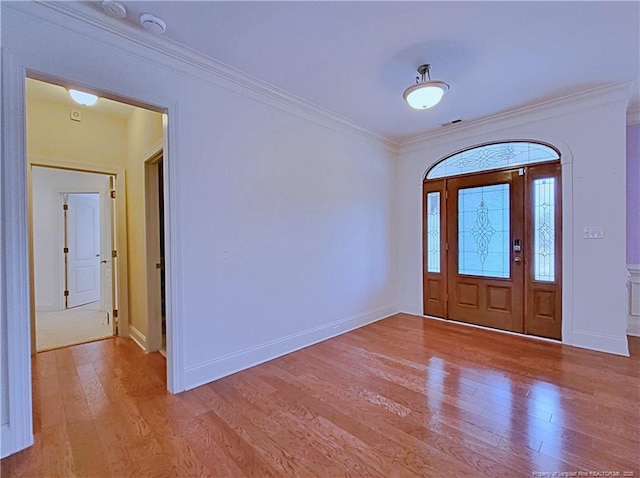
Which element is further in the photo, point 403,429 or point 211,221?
point 211,221

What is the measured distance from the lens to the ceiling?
2.09 meters

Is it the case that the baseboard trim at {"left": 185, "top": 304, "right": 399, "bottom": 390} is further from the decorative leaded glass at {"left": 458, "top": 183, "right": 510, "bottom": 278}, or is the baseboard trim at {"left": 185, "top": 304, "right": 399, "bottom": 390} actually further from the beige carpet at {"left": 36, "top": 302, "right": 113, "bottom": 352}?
the beige carpet at {"left": 36, "top": 302, "right": 113, "bottom": 352}

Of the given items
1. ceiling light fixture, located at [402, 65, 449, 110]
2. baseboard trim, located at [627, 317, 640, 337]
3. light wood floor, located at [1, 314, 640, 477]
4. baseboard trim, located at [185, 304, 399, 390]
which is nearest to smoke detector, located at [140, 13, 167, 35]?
ceiling light fixture, located at [402, 65, 449, 110]

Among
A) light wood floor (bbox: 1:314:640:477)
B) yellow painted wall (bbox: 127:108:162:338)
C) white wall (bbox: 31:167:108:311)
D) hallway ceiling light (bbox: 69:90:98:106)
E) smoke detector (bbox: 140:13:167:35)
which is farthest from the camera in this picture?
white wall (bbox: 31:167:108:311)

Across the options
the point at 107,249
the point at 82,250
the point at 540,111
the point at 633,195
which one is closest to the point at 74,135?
the point at 107,249

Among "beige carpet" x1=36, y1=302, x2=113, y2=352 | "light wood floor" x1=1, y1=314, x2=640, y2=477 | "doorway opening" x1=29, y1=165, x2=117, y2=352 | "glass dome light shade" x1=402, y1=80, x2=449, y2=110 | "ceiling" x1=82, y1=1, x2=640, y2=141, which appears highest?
"ceiling" x1=82, y1=1, x2=640, y2=141

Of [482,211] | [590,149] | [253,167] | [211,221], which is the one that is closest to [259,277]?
[211,221]

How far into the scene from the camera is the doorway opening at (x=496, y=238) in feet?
12.2

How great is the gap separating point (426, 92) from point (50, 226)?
6503 millimetres

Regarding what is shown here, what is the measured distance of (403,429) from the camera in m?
2.02

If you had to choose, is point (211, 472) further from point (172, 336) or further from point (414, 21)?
point (414, 21)

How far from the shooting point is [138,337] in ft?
12.2

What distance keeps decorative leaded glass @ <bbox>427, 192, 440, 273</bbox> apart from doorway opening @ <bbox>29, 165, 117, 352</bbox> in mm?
4771

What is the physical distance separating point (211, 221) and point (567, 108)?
4.19 metres
